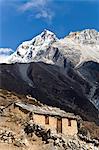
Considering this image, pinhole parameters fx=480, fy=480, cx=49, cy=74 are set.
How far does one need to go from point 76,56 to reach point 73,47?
10786 mm

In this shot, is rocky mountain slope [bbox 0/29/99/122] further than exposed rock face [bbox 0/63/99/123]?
Yes

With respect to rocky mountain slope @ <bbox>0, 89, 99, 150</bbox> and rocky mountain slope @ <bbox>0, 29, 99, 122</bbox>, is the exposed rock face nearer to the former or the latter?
rocky mountain slope @ <bbox>0, 29, 99, 122</bbox>

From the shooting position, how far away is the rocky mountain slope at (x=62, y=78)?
330ft

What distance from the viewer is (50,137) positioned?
2686 centimetres

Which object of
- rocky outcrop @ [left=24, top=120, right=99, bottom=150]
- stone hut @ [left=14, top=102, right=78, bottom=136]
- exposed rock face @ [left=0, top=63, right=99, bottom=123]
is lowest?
rocky outcrop @ [left=24, top=120, right=99, bottom=150]

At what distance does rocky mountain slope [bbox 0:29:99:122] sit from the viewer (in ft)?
330

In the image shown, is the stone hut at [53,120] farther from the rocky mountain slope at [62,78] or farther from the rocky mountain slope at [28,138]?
the rocky mountain slope at [62,78]

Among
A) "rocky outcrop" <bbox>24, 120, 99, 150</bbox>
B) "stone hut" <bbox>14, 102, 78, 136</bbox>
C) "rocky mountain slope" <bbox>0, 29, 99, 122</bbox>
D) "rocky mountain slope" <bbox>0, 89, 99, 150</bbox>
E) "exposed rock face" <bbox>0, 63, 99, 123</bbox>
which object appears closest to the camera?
"rocky mountain slope" <bbox>0, 89, 99, 150</bbox>

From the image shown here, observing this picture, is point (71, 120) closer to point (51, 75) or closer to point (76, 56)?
point (51, 75)

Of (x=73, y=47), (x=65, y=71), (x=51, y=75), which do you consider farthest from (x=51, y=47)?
(x=51, y=75)

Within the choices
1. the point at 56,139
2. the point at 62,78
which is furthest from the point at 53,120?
the point at 62,78

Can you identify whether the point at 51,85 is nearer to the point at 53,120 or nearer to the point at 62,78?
the point at 62,78

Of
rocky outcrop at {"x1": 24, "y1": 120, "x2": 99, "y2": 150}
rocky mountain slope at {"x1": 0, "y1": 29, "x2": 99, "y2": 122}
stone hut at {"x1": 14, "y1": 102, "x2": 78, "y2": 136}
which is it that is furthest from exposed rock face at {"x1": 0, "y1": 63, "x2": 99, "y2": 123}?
rocky outcrop at {"x1": 24, "y1": 120, "x2": 99, "y2": 150}

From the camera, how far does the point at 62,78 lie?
5374 inches
